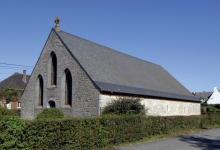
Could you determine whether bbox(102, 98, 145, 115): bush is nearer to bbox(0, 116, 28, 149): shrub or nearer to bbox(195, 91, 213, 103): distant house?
bbox(0, 116, 28, 149): shrub

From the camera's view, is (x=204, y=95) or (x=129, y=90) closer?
(x=129, y=90)

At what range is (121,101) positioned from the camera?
16594 mm

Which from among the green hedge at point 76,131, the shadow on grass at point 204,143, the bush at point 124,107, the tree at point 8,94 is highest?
the tree at point 8,94

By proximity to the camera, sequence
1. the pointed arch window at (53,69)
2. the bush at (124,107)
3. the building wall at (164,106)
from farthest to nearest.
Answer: the pointed arch window at (53,69) → the building wall at (164,106) → the bush at (124,107)

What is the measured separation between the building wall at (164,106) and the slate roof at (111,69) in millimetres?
→ 682

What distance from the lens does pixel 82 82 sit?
18156 mm

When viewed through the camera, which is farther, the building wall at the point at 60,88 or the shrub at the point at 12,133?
the building wall at the point at 60,88

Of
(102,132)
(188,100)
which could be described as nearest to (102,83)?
(102,132)

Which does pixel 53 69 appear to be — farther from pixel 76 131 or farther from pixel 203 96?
pixel 203 96

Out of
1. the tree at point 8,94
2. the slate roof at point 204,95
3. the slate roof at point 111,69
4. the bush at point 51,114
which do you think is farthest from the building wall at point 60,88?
the slate roof at point 204,95

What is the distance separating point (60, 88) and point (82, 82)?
9.45 ft

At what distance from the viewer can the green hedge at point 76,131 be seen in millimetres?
9125

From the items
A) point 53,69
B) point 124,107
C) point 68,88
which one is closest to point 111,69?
point 68,88

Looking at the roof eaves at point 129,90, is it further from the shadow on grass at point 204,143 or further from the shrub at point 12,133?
the shrub at point 12,133
